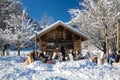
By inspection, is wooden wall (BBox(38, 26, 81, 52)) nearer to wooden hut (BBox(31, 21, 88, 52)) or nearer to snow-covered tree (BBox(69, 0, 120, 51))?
wooden hut (BBox(31, 21, 88, 52))

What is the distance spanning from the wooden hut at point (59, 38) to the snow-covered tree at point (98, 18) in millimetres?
4389

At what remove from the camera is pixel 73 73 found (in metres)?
13.2

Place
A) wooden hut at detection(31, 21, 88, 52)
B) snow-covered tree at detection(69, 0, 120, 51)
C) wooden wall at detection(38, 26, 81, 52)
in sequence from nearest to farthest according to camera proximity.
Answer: wooden hut at detection(31, 21, 88, 52), wooden wall at detection(38, 26, 81, 52), snow-covered tree at detection(69, 0, 120, 51)

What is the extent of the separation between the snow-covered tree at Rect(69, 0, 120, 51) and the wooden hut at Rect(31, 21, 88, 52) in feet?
14.4

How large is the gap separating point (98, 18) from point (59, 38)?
19.8 feet

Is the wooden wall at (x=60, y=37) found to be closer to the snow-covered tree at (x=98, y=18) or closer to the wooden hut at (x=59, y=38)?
the wooden hut at (x=59, y=38)

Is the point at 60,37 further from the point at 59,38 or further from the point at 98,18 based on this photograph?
the point at 98,18

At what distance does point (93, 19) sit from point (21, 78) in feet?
84.3

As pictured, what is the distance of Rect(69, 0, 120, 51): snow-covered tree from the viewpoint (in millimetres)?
34406

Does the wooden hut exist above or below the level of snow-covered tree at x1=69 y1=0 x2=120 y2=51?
below

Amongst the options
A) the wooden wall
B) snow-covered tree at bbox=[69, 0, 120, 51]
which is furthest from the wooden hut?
snow-covered tree at bbox=[69, 0, 120, 51]

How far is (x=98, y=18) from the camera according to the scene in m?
34.4

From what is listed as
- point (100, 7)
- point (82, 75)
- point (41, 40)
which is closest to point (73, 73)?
point (82, 75)

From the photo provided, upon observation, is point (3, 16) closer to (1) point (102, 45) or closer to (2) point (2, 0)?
(2) point (2, 0)
